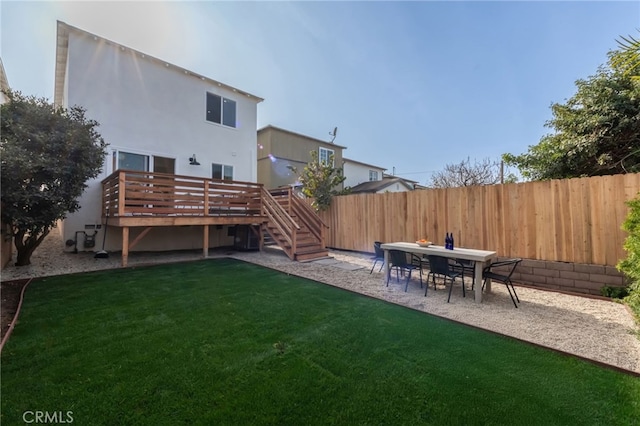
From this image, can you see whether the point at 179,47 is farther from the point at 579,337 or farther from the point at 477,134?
the point at 477,134

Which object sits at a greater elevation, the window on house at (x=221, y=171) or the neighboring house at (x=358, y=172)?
the neighboring house at (x=358, y=172)

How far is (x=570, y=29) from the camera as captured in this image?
7.07 meters

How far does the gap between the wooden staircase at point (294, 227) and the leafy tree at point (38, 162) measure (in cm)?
486

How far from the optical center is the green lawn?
2.10m

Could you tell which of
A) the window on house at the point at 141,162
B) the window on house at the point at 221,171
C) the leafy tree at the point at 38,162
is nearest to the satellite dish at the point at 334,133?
the window on house at the point at 221,171

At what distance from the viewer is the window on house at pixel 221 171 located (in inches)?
440

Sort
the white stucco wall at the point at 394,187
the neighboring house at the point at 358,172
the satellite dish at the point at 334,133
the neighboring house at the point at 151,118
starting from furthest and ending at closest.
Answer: the neighboring house at the point at 358,172 < the white stucco wall at the point at 394,187 < the satellite dish at the point at 334,133 < the neighboring house at the point at 151,118

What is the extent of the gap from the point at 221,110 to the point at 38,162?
22.8 ft

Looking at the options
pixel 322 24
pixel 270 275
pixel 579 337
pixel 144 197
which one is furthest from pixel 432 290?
pixel 322 24

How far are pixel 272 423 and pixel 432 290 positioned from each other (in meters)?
4.55

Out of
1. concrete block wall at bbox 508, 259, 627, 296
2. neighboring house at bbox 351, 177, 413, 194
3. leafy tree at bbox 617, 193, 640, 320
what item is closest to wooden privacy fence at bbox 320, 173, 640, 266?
concrete block wall at bbox 508, 259, 627, 296

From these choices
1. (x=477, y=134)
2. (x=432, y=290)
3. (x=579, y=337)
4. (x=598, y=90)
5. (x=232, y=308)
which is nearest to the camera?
(x=579, y=337)

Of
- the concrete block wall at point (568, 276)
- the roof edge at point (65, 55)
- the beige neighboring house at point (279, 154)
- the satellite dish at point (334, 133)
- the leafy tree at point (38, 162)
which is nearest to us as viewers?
the concrete block wall at point (568, 276)

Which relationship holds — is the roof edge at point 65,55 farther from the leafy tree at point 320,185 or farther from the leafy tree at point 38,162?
the leafy tree at point 320,185
